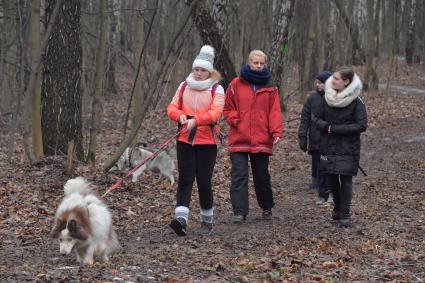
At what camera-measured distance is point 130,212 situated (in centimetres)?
934

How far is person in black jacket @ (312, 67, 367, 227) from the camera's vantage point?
8.30 metres

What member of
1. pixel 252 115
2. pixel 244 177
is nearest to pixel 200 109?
pixel 252 115

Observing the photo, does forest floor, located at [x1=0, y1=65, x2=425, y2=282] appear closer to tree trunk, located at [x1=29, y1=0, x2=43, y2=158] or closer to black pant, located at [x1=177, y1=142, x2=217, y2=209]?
tree trunk, located at [x1=29, y1=0, x2=43, y2=158]

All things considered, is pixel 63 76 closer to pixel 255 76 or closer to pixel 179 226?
pixel 255 76

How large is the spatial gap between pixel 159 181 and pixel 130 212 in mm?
3030

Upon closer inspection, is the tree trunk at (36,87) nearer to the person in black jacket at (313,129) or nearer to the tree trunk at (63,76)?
the tree trunk at (63,76)

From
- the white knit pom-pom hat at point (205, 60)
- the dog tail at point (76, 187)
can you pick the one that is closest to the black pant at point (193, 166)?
the white knit pom-pom hat at point (205, 60)

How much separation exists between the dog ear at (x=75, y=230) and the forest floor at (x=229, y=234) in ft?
0.94

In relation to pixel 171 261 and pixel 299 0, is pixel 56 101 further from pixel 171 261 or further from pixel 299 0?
pixel 299 0

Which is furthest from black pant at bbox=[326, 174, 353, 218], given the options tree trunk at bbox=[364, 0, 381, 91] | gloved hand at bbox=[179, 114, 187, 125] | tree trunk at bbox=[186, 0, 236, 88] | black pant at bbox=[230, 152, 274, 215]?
tree trunk at bbox=[364, 0, 381, 91]

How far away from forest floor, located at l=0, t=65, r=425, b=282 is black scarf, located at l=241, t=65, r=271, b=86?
6.04 feet

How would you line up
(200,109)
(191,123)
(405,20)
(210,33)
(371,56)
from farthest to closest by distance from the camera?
(405,20), (371,56), (210,33), (200,109), (191,123)

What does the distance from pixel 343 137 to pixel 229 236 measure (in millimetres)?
1893

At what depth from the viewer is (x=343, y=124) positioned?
837 centimetres
